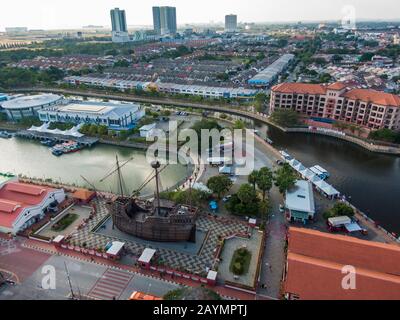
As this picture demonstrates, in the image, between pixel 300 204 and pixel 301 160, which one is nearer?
pixel 300 204

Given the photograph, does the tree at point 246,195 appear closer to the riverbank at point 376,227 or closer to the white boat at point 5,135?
the riverbank at point 376,227

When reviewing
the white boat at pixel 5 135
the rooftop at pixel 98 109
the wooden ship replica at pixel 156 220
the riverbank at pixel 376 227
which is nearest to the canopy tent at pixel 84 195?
the wooden ship replica at pixel 156 220

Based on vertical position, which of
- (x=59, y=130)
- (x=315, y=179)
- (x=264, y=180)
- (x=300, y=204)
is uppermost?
(x=264, y=180)

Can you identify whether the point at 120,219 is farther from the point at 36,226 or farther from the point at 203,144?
the point at 203,144

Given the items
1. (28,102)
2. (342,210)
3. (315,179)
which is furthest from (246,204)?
(28,102)

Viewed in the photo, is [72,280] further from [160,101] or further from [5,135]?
[160,101]

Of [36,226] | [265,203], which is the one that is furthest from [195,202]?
[36,226]

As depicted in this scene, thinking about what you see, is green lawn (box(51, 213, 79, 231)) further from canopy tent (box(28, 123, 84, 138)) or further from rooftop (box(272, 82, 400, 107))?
rooftop (box(272, 82, 400, 107))
